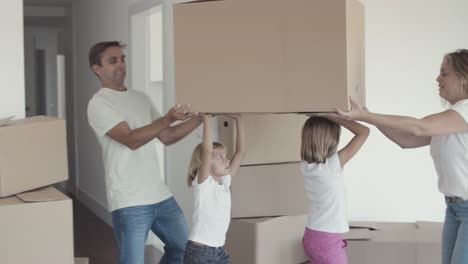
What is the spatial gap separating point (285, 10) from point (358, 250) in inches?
57.5

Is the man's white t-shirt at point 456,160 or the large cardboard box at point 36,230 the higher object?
the man's white t-shirt at point 456,160

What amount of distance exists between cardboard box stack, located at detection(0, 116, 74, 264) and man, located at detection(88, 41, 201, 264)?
20 centimetres

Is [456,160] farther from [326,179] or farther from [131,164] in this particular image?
[131,164]

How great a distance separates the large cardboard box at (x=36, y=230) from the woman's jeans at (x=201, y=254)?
0.44 metres

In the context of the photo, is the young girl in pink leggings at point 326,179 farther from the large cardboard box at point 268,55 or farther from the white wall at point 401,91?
the white wall at point 401,91

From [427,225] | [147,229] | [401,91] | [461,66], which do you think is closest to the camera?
[461,66]

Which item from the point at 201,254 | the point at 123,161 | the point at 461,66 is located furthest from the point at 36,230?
the point at 461,66

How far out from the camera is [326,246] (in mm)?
2570

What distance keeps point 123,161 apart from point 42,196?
0.38 m

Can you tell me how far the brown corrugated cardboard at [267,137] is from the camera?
9.25 ft

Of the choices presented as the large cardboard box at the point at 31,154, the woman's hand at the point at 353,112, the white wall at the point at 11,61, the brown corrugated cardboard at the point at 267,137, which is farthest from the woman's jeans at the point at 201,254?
the white wall at the point at 11,61

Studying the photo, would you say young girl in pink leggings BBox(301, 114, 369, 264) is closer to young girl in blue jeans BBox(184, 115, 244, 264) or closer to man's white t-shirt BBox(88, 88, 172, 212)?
young girl in blue jeans BBox(184, 115, 244, 264)

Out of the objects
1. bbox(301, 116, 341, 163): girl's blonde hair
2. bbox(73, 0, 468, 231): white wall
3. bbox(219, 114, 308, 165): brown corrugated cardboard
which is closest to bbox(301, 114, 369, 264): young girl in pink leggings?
bbox(301, 116, 341, 163): girl's blonde hair

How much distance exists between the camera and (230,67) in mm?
2154
